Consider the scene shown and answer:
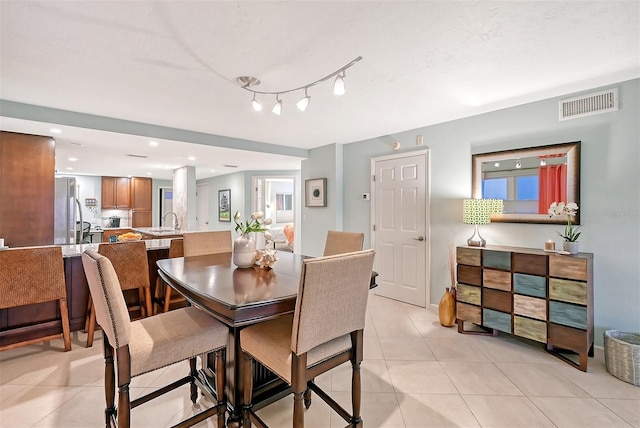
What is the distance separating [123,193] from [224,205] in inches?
102

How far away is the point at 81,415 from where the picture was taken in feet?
5.96

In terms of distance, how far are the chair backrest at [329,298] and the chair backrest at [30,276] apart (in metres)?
2.48

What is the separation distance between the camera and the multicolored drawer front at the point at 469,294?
2951mm

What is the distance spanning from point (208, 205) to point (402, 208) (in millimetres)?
6699

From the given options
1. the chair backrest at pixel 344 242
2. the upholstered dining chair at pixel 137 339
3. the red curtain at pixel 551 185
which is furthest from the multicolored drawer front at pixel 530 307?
the upholstered dining chair at pixel 137 339

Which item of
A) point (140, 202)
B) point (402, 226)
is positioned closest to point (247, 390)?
point (402, 226)

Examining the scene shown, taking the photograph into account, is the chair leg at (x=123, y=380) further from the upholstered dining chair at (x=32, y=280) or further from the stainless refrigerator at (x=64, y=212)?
the stainless refrigerator at (x=64, y=212)

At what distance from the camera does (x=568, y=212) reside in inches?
102

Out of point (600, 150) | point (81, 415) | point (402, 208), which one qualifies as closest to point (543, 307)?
point (600, 150)

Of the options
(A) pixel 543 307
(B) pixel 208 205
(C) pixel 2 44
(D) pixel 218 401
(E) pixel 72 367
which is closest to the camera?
(D) pixel 218 401

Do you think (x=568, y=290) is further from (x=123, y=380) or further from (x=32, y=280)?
(x=32, y=280)

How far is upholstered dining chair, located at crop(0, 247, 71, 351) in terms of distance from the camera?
7.73 feet

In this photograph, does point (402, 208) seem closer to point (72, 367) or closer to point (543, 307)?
point (543, 307)

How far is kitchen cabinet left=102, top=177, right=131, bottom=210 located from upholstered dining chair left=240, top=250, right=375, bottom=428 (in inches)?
313
